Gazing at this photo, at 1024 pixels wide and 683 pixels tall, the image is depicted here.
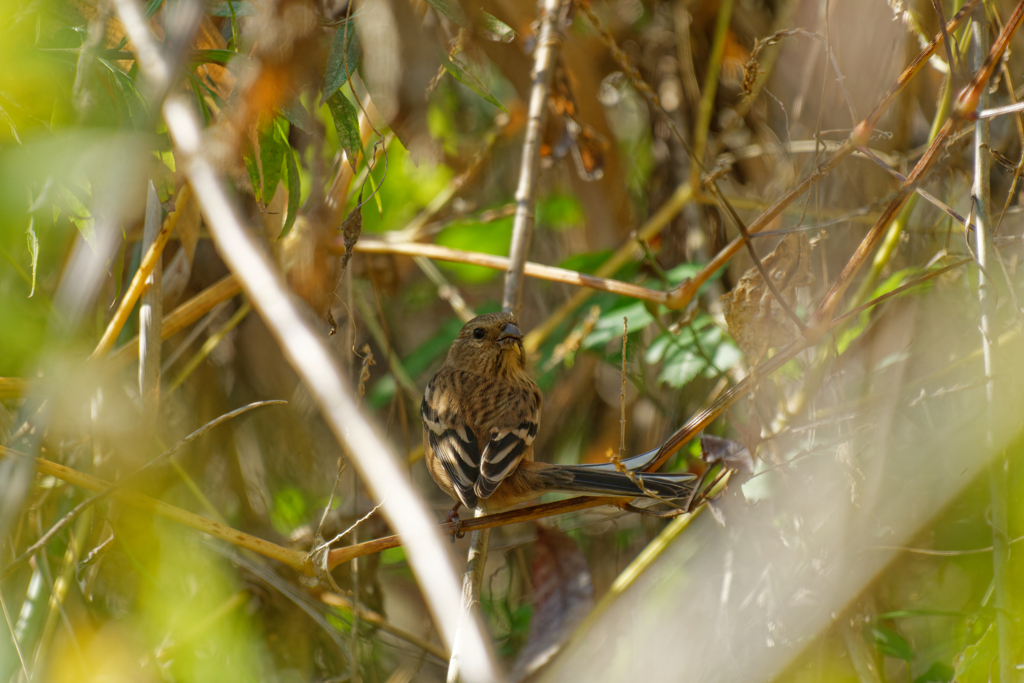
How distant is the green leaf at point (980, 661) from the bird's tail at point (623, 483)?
93 centimetres

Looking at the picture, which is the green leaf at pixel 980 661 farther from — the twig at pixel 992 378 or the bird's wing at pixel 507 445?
the bird's wing at pixel 507 445

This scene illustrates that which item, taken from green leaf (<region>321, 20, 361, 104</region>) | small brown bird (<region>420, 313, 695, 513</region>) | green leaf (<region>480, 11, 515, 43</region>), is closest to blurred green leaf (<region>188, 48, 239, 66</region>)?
green leaf (<region>321, 20, 361, 104</region>)

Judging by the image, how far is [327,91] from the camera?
2.16m

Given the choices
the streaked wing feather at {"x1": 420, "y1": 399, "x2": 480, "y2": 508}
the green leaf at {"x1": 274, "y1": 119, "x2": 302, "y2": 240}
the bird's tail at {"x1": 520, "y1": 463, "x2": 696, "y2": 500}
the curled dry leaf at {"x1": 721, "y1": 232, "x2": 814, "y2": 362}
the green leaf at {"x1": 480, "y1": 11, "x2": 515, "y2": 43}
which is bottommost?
the streaked wing feather at {"x1": 420, "y1": 399, "x2": 480, "y2": 508}

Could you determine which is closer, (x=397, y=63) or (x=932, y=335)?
(x=397, y=63)

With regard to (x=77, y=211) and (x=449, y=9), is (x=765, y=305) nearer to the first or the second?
(x=449, y=9)

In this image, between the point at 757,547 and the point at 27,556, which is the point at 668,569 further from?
the point at 27,556

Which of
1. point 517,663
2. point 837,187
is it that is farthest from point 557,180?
point 517,663

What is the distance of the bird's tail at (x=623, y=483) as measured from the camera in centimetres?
241

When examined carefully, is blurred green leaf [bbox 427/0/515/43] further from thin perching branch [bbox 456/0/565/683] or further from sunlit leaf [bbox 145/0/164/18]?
sunlit leaf [bbox 145/0/164/18]

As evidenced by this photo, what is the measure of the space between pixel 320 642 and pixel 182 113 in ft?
9.98

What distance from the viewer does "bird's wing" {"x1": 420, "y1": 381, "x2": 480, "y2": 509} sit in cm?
294

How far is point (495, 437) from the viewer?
10.2 feet

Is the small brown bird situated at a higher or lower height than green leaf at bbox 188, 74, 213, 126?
lower
